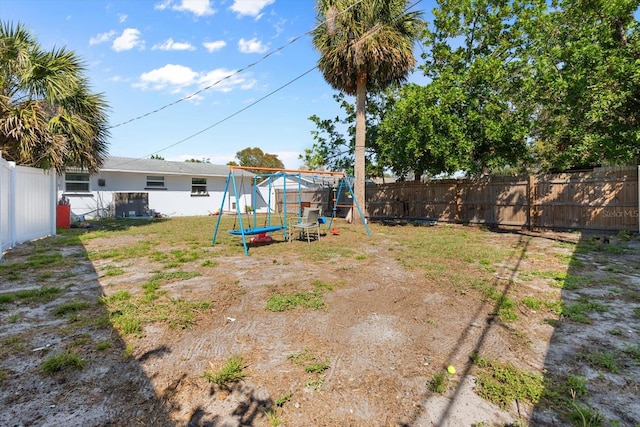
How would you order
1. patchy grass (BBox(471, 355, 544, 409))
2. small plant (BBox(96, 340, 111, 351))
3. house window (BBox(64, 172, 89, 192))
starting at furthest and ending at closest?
house window (BBox(64, 172, 89, 192)) < small plant (BBox(96, 340, 111, 351)) < patchy grass (BBox(471, 355, 544, 409))

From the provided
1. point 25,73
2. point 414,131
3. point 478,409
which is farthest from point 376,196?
point 478,409

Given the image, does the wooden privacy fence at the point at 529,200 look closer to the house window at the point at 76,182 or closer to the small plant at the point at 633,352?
the small plant at the point at 633,352

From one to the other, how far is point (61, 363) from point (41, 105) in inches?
392

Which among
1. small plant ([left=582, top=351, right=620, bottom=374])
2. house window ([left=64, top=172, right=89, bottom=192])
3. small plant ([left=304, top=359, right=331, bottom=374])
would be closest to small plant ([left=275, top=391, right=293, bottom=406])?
small plant ([left=304, top=359, right=331, bottom=374])

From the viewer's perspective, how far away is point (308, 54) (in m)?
13.6

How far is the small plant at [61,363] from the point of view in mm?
2691

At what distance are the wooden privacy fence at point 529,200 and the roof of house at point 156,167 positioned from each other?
10286mm

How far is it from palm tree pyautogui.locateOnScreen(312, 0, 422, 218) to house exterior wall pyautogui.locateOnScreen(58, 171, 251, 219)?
22.2 feet

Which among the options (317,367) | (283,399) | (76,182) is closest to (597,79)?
(317,367)

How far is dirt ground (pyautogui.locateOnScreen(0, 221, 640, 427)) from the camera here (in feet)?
7.28

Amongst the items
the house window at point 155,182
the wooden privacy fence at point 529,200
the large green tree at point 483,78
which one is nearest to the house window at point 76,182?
the house window at point 155,182

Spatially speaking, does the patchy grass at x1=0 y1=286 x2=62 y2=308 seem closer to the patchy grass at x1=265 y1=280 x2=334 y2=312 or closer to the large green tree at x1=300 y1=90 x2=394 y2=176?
the patchy grass at x1=265 y1=280 x2=334 y2=312

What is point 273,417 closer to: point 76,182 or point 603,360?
point 603,360

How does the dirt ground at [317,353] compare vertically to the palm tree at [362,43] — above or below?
below
